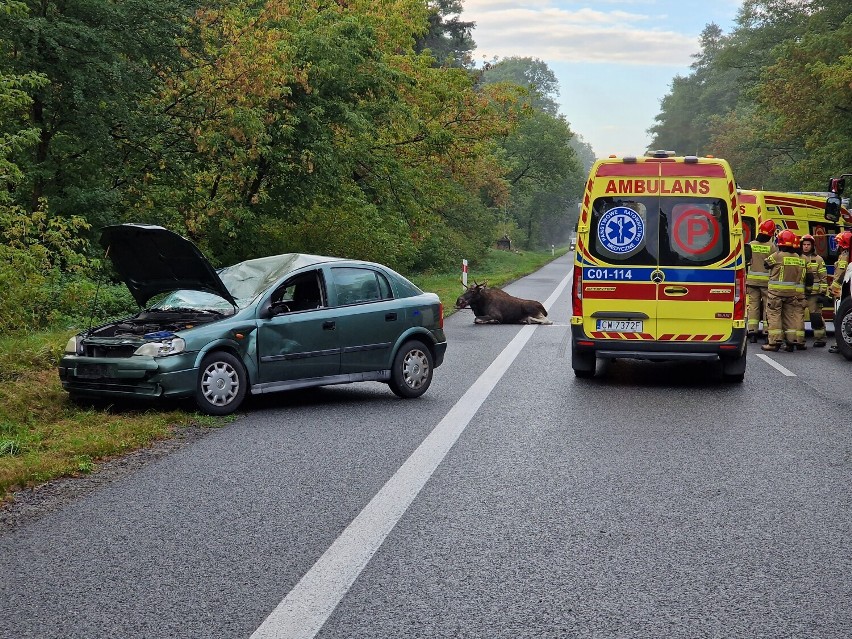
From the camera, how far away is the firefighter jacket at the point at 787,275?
16.4m

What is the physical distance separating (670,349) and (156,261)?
5711 mm

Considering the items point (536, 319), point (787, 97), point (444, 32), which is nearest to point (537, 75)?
point (444, 32)

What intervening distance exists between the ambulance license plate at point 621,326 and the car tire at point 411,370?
2.20 m

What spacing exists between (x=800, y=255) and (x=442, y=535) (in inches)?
486

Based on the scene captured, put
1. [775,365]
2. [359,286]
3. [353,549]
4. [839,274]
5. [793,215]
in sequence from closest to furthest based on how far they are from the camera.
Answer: [353,549] < [359,286] < [775,365] < [839,274] < [793,215]

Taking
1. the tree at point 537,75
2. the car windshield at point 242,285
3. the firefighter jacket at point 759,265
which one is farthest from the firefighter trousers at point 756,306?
the tree at point 537,75

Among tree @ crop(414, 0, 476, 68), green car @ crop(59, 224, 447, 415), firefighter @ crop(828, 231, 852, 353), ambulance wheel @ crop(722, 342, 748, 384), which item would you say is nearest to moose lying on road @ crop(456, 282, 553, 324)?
A: firefighter @ crop(828, 231, 852, 353)

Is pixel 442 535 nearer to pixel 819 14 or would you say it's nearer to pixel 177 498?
pixel 177 498

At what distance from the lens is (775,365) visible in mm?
14766

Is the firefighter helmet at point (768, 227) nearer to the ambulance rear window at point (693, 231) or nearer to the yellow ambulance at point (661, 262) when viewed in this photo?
the yellow ambulance at point (661, 262)

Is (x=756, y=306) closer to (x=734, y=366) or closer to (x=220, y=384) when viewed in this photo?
(x=734, y=366)

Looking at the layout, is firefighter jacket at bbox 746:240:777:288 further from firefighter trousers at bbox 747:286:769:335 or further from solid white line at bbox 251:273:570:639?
solid white line at bbox 251:273:570:639

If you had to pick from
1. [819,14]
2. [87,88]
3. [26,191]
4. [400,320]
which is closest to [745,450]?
[400,320]

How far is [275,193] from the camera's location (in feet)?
72.9
